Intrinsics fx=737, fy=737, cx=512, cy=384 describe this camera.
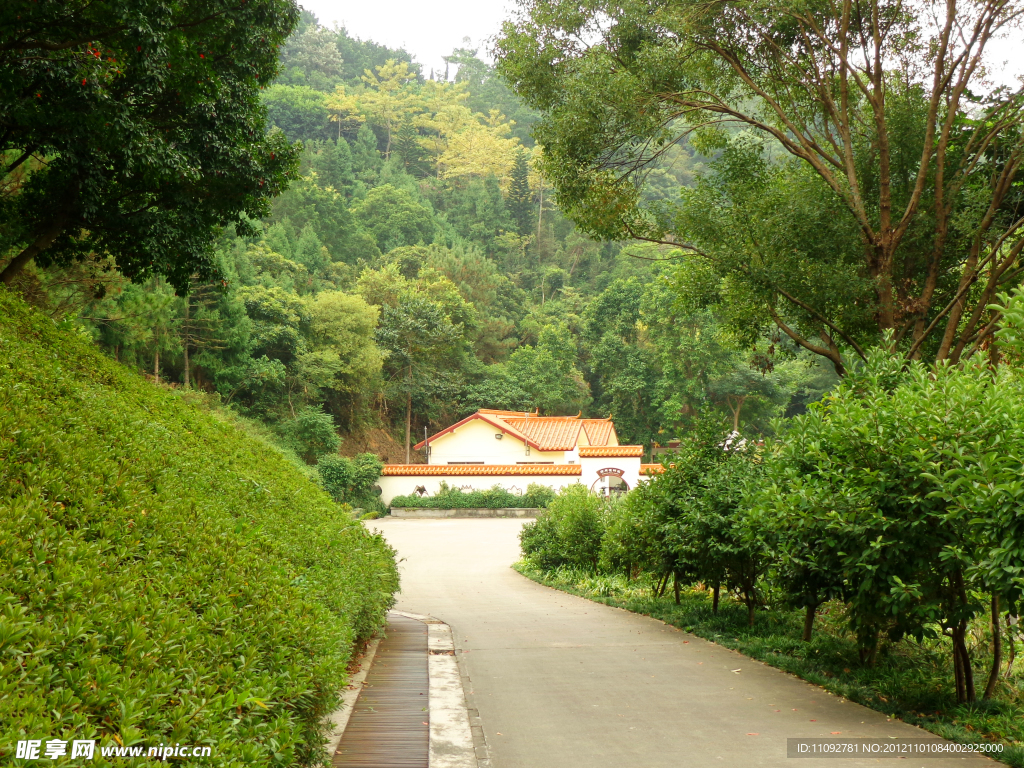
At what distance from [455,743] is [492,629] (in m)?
4.83

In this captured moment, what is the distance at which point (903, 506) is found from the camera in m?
5.27

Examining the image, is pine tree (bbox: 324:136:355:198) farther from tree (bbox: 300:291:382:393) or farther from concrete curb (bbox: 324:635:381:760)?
concrete curb (bbox: 324:635:381:760)

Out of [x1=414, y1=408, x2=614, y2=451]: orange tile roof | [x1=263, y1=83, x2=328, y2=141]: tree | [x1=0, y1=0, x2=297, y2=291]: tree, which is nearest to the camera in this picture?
[x1=0, y1=0, x2=297, y2=291]: tree

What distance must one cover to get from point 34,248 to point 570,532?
1056cm

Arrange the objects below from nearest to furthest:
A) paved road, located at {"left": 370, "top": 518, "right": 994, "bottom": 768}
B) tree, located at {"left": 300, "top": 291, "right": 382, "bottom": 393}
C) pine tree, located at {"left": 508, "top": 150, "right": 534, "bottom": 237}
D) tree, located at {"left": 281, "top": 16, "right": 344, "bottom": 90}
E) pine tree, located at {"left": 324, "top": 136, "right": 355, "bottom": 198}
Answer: paved road, located at {"left": 370, "top": 518, "right": 994, "bottom": 768}
tree, located at {"left": 300, "top": 291, "right": 382, "bottom": 393}
pine tree, located at {"left": 324, "top": 136, "right": 355, "bottom": 198}
pine tree, located at {"left": 508, "top": 150, "right": 534, "bottom": 237}
tree, located at {"left": 281, "top": 16, "right": 344, "bottom": 90}

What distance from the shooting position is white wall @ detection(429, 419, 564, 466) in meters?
37.8

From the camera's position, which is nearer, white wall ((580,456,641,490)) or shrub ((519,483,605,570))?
shrub ((519,483,605,570))

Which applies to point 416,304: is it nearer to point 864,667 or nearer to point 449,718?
point 864,667

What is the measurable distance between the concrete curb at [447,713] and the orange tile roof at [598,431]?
31.6 metres

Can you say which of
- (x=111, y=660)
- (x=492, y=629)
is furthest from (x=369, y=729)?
(x=492, y=629)

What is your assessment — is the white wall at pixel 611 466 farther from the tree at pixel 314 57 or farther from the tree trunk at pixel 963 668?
the tree at pixel 314 57

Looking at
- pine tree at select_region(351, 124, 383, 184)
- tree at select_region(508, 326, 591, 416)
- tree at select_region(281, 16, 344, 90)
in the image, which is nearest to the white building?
tree at select_region(508, 326, 591, 416)

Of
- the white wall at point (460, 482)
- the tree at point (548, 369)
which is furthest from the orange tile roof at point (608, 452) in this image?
the tree at point (548, 369)

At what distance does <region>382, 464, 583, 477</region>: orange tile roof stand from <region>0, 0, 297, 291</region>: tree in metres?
24.9
